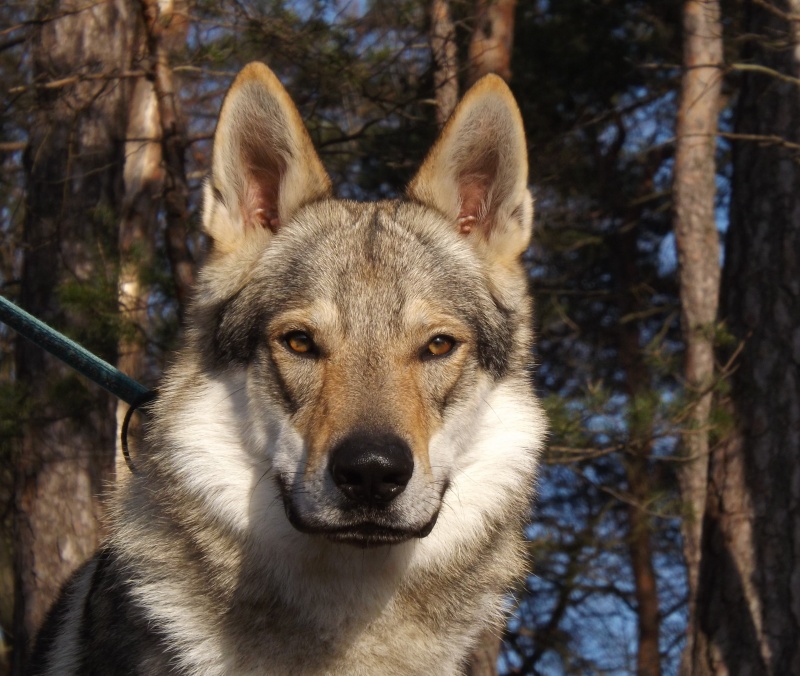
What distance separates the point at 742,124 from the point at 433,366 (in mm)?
4445

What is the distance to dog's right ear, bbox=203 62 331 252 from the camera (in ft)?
10.7

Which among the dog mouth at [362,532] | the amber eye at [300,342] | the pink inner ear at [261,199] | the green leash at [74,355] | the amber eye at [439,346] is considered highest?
the pink inner ear at [261,199]

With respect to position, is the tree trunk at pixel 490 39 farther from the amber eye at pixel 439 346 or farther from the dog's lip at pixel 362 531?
the dog's lip at pixel 362 531

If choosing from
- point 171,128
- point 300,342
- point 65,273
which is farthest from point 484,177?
point 65,273

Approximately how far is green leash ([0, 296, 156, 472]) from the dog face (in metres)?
0.42

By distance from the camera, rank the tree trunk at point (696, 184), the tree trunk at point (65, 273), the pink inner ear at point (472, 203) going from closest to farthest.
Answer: the pink inner ear at point (472, 203) → the tree trunk at point (65, 273) → the tree trunk at point (696, 184)

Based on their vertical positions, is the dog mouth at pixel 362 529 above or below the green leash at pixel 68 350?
below

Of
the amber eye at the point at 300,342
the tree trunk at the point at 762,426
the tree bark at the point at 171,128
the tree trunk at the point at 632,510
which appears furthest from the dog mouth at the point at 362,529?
the tree trunk at the point at 632,510

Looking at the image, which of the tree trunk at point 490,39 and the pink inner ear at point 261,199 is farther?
the tree trunk at point 490,39

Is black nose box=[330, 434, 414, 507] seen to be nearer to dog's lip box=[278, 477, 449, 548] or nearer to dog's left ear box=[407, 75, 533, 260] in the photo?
dog's lip box=[278, 477, 449, 548]

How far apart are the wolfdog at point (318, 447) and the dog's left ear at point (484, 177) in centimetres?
1

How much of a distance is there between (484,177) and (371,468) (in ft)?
4.97

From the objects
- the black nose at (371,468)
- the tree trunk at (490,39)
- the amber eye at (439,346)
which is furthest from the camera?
the tree trunk at (490,39)

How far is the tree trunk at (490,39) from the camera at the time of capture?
7.16m
